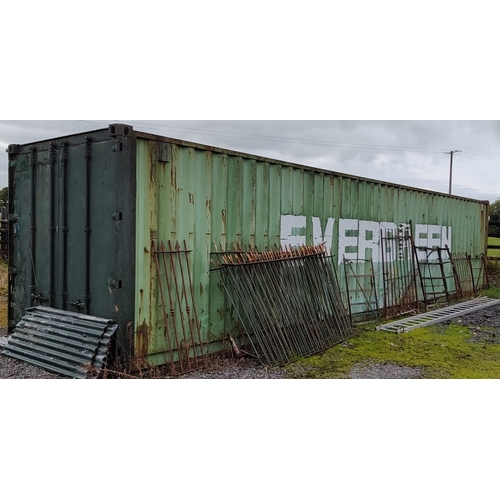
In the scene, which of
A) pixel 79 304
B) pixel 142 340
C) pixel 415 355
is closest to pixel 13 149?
pixel 79 304

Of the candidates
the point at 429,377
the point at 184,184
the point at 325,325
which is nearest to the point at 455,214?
the point at 325,325

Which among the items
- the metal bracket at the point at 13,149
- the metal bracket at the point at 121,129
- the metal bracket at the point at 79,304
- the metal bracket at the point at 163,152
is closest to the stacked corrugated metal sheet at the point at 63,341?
the metal bracket at the point at 79,304

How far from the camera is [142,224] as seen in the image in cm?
559

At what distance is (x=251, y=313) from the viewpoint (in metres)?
6.56

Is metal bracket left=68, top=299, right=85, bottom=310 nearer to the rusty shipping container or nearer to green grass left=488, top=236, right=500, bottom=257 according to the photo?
the rusty shipping container

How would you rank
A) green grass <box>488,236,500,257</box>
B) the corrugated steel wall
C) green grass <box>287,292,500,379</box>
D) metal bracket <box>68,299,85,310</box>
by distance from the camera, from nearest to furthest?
the corrugated steel wall → metal bracket <box>68,299,85,310</box> → green grass <box>287,292,500,379</box> → green grass <box>488,236,500,257</box>

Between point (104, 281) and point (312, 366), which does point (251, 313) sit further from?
point (104, 281)

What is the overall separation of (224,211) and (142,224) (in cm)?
144

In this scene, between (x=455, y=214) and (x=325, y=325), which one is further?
(x=455, y=214)

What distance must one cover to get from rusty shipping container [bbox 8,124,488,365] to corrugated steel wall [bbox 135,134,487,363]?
0.02 meters

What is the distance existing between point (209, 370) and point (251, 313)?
3.36 feet

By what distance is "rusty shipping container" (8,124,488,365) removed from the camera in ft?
18.2

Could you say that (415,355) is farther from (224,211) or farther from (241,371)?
(224,211)

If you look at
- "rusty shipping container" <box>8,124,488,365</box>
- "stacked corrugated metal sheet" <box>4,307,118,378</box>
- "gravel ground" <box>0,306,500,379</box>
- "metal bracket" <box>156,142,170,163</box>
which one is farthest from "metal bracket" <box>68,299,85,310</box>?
"metal bracket" <box>156,142,170,163</box>
